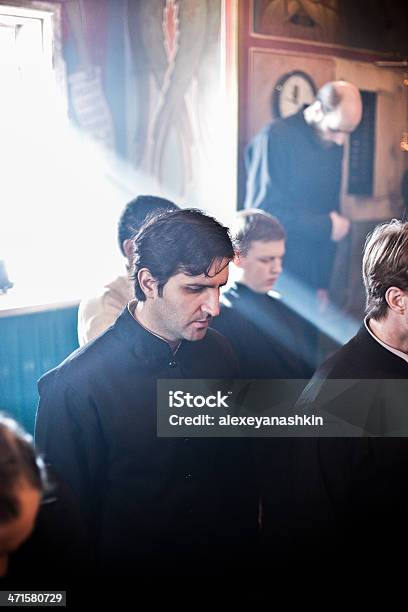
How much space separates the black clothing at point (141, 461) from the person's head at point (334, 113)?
30.6 inches

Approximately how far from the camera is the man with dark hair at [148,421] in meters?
1.42

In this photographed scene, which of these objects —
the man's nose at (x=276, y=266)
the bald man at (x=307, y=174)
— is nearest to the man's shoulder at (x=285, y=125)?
the bald man at (x=307, y=174)

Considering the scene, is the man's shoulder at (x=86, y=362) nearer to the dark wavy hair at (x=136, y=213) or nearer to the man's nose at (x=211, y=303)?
the man's nose at (x=211, y=303)

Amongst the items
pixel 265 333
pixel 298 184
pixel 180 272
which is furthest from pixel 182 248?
pixel 298 184

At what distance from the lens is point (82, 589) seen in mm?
1505

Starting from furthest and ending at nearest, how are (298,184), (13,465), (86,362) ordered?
(298,184)
(86,362)
(13,465)

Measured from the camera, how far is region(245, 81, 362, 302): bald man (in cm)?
204

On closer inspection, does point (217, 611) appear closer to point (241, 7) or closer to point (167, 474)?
point (167, 474)

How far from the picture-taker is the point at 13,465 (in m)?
1.10

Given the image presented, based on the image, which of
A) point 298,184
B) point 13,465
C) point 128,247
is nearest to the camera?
point 13,465

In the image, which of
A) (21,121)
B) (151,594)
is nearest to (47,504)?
(151,594)

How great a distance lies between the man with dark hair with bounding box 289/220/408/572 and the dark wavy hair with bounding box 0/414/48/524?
2.04ft

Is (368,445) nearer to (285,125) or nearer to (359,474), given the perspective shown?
(359,474)

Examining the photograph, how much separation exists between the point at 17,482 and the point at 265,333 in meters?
0.91
